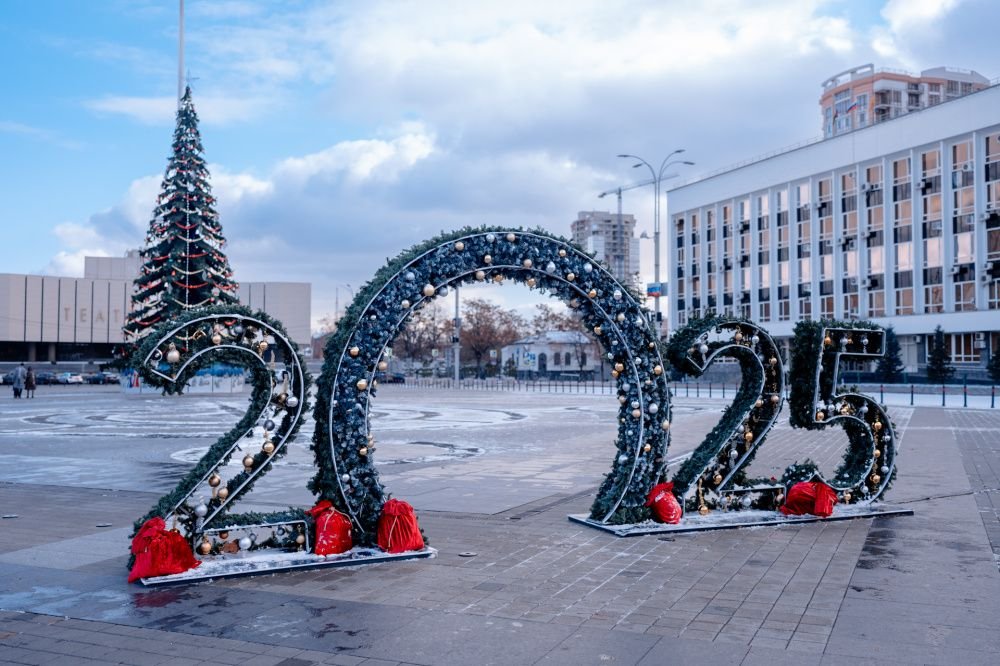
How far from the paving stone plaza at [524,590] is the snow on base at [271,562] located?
0.15 metres

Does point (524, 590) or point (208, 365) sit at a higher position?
point (208, 365)

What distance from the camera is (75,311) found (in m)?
78.6

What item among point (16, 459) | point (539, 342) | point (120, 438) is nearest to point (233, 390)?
point (120, 438)

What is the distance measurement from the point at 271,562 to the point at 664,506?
4.27 m

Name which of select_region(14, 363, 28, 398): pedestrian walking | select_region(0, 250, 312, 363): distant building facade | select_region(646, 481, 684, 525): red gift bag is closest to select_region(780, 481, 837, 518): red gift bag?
select_region(646, 481, 684, 525): red gift bag

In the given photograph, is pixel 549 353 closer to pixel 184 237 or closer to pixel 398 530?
pixel 184 237

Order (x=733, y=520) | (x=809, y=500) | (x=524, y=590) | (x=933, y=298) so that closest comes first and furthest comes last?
1. (x=524, y=590)
2. (x=733, y=520)
3. (x=809, y=500)
4. (x=933, y=298)

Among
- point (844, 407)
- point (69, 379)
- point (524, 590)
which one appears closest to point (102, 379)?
point (69, 379)

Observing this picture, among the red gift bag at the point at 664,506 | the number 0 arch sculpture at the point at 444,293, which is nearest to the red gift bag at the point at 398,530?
the number 0 arch sculpture at the point at 444,293

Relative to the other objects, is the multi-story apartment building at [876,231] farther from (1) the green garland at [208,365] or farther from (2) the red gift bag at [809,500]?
(1) the green garland at [208,365]

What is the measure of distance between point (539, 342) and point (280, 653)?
9038cm

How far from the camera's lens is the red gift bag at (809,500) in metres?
10.2

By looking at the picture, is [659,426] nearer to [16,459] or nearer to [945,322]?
[16,459]

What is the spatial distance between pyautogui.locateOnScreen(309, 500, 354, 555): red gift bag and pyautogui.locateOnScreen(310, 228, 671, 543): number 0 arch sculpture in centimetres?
15
